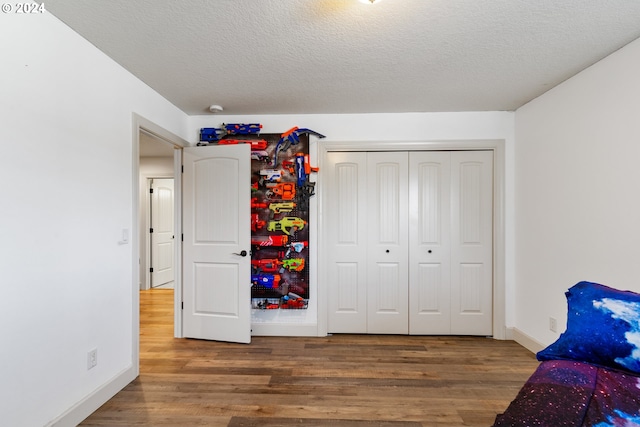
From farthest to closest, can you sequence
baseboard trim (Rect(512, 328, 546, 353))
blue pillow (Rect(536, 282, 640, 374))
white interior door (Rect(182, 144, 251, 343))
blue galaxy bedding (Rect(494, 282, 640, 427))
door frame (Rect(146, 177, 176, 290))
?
door frame (Rect(146, 177, 176, 290))
white interior door (Rect(182, 144, 251, 343))
baseboard trim (Rect(512, 328, 546, 353))
blue pillow (Rect(536, 282, 640, 374))
blue galaxy bedding (Rect(494, 282, 640, 427))

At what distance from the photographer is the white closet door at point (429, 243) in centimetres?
316

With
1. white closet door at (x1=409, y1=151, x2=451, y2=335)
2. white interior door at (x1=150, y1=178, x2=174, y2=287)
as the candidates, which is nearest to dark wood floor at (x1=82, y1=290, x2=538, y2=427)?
white closet door at (x1=409, y1=151, x2=451, y2=335)

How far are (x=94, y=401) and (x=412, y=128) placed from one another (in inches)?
138

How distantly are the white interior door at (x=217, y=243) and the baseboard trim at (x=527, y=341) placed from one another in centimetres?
272

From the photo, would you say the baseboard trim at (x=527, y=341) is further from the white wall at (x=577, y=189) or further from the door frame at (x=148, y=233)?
the door frame at (x=148, y=233)

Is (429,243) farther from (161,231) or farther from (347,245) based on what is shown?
(161,231)

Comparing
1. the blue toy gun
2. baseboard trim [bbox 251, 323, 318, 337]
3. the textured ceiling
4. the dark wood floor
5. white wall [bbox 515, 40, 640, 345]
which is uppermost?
the textured ceiling

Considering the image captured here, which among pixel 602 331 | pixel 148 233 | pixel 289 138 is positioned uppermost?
pixel 289 138

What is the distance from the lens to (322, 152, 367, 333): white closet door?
3197 millimetres

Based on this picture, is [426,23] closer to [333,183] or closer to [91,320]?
[333,183]

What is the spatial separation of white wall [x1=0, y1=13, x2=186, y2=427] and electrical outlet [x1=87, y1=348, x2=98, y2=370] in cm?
3

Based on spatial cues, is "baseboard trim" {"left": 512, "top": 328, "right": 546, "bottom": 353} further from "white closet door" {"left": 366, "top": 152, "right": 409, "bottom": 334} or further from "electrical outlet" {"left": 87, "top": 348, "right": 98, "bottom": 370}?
"electrical outlet" {"left": 87, "top": 348, "right": 98, "bottom": 370}

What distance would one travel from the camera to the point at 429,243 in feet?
10.4

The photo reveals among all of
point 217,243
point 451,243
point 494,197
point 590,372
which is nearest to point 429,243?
point 451,243
